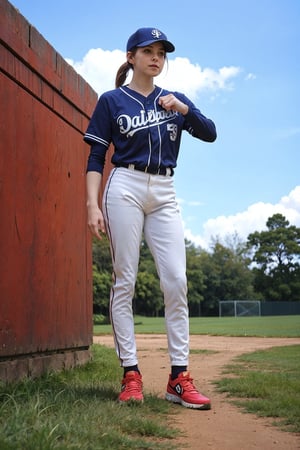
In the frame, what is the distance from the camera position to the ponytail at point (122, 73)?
393 centimetres

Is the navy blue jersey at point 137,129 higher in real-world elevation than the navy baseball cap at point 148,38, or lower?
lower

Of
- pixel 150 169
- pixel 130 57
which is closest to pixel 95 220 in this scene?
pixel 150 169

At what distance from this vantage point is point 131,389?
3.47 metres

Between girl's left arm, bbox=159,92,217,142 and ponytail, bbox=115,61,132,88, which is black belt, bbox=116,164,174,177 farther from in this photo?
ponytail, bbox=115,61,132,88

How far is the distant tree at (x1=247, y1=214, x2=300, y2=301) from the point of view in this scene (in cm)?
6302

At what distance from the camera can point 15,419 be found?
2.41 m

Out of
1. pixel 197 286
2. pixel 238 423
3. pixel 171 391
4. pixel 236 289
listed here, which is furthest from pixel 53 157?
pixel 236 289

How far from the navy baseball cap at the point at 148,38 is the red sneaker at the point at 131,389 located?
1.93 metres

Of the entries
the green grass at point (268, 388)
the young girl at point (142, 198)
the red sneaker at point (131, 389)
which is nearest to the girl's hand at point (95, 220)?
the young girl at point (142, 198)

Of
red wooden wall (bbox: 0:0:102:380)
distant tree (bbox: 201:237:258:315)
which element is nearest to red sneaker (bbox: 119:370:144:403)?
red wooden wall (bbox: 0:0:102:380)

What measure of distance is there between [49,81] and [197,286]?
2215 inches

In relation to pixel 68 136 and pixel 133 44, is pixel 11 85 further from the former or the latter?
pixel 68 136

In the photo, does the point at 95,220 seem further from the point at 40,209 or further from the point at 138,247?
the point at 40,209

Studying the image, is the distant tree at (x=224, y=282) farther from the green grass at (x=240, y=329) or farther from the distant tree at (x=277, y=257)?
the green grass at (x=240, y=329)
